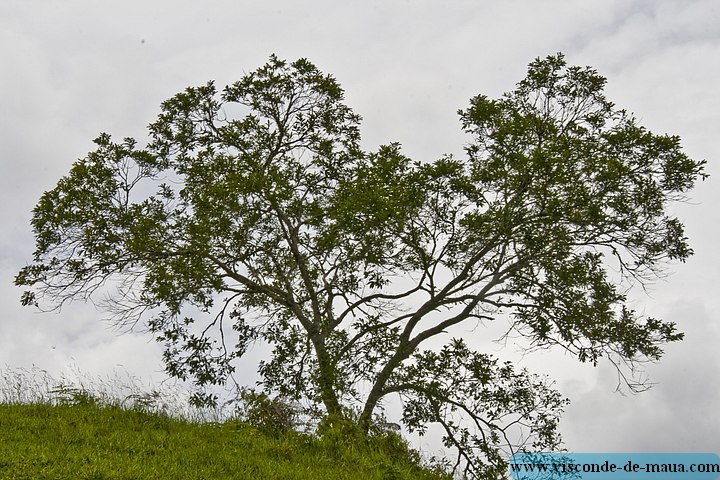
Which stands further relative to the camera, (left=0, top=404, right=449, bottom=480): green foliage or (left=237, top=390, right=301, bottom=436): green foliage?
(left=237, top=390, right=301, bottom=436): green foliage

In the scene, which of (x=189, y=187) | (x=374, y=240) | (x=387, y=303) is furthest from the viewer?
(x=189, y=187)

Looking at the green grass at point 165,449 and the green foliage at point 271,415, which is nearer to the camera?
the green grass at point 165,449

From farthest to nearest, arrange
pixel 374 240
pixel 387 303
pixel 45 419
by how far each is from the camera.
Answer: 1. pixel 387 303
2. pixel 374 240
3. pixel 45 419

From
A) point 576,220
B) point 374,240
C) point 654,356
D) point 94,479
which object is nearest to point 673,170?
point 576,220

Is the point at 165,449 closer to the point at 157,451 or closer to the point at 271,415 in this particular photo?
the point at 157,451

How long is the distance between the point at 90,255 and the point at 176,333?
2829mm

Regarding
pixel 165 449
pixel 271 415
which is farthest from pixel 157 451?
pixel 271 415

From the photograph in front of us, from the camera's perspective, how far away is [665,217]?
16344mm

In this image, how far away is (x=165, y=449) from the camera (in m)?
11.5

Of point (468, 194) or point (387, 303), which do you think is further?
point (387, 303)

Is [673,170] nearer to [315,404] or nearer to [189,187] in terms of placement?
[315,404]

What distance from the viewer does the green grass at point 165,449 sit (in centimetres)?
1016

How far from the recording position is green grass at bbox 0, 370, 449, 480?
1016cm

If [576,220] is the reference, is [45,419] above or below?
below
